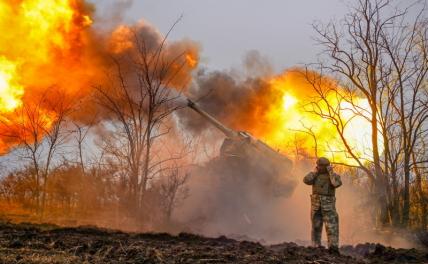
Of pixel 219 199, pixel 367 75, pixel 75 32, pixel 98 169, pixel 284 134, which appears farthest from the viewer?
pixel 284 134

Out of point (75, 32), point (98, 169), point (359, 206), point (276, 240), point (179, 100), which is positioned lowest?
point (276, 240)

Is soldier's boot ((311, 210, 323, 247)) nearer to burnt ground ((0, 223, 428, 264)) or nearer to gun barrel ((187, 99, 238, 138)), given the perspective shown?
burnt ground ((0, 223, 428, 264))

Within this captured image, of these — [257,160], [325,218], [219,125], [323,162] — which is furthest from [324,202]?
[257,160]

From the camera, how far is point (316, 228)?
11.5 meters

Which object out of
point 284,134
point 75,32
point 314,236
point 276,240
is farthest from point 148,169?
point 284,134

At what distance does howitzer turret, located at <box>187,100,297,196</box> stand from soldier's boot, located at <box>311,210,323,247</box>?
436 inches

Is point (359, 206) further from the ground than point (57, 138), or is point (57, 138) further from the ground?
point (57, 138)

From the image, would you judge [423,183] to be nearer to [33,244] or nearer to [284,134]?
[284,134]

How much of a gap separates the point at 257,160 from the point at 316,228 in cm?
1168

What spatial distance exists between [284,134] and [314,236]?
1852 centimetres

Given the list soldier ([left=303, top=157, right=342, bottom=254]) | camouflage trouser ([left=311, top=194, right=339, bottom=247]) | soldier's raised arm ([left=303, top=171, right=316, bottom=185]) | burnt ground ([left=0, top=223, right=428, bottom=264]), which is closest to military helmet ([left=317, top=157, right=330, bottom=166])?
soldier ([left=303, top=157, right=342, bottom=254])

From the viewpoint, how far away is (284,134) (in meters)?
29.7

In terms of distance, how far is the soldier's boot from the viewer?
11463 mm

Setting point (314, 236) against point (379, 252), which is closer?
point (379, 252)
